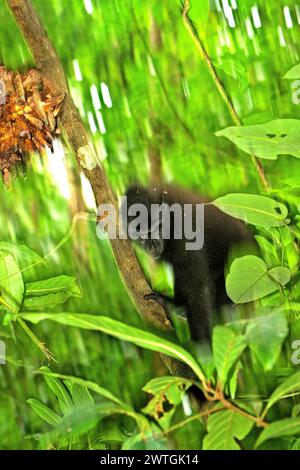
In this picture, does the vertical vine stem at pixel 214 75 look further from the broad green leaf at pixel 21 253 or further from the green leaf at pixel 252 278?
the broad green leaf at pixel 21 253

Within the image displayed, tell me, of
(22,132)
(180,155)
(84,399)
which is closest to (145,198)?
(180,155)

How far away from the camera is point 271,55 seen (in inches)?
36.0

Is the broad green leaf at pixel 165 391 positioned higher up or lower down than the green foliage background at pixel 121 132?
lower down

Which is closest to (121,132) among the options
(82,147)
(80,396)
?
(82,147)

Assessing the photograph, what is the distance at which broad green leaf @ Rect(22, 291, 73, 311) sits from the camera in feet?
2.76

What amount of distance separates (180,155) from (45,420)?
0.43 meters

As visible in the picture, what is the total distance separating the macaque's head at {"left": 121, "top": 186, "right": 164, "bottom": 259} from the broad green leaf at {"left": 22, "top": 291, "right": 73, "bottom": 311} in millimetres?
128

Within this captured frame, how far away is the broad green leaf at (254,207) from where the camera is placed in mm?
661

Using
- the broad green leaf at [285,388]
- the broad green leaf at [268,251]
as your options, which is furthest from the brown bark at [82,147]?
the broad green leaf at [285,388]

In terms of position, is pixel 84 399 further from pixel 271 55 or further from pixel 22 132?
pixel 271 55

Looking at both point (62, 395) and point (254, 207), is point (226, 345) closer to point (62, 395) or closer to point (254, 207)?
point (254, 207)

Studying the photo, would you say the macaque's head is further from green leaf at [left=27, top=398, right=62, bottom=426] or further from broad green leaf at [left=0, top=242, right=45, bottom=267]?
green leaf at [left=27, top=398, right=62, bottom=426]

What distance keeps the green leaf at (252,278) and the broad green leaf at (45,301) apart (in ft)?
0.83

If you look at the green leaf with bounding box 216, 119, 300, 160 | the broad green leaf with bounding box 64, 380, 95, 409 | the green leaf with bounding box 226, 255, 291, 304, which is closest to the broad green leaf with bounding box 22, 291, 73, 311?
the broad green leaf with bounding box 64, 380, 95, 409
